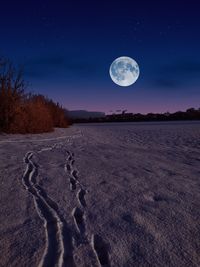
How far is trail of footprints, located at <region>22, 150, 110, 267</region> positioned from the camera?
2127 mm

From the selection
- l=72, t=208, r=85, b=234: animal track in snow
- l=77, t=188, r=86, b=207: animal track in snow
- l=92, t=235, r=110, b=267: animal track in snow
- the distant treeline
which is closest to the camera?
l=92, t=235, r=110, b=267: animal track in snow

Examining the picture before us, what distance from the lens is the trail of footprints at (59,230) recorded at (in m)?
2.13

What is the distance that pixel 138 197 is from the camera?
3.54 metres

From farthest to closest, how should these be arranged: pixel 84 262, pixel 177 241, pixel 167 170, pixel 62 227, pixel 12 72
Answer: pixel 12 72 → pixel 167 170 → pixel 62 227 → pixel 177 241 → pixel 84 262

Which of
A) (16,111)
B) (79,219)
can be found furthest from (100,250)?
(16,111)

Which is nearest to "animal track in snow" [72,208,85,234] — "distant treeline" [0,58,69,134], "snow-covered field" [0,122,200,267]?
"snow-covered field" [0,122,200,267]

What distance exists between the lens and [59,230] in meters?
2.59

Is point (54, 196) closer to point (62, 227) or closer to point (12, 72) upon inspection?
point (62, 227)

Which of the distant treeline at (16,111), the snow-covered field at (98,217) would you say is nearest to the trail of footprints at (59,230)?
the snow-covered field at (98,217)

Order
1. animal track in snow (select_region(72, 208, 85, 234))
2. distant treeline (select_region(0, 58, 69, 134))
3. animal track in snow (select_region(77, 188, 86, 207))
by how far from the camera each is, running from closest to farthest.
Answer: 1. animal track in snow (select_region(72, 208, 85, 234))
2. animal track in snow (select_region(77, 188, 86, 207))
3. distant treeline (select_region(0, 58, 69, 134))

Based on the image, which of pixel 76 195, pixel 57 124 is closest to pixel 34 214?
pixel 76 195

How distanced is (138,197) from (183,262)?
4.78ft

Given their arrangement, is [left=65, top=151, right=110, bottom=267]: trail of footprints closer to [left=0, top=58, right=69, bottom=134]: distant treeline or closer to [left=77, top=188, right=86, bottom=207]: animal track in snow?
[left=77, top=188, right=86, bottom=207]: animal track in snow

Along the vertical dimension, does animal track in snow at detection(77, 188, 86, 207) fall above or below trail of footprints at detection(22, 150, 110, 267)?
below
